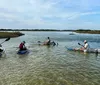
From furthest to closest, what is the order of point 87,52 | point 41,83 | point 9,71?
point 87,52, point 9,71, point 41,83

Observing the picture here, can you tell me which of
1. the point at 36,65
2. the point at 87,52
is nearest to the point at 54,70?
the point at 36,65

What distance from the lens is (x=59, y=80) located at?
1538 cm

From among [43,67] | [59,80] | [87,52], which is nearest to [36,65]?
[43,67]

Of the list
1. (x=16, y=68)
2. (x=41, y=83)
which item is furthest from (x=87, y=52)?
(x=41, y=83)

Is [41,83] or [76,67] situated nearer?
[41,83]

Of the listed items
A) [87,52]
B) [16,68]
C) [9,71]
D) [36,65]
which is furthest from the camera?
[87,52]

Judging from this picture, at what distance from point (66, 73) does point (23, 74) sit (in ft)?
13.4

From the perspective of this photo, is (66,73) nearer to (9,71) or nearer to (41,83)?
(41,83)

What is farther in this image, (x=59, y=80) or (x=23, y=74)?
(x=23, y=74)

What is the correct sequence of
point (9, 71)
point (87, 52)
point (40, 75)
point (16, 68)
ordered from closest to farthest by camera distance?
1. point (40, 75)
2. point (9, 71)
3. point (16, 68)
4. point (87, 52)

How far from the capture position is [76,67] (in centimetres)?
2014

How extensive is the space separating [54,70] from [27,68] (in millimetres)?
2936

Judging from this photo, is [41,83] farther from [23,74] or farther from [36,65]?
[36,65]

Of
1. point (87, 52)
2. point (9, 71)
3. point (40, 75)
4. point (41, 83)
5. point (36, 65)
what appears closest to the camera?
point (41, 83)
